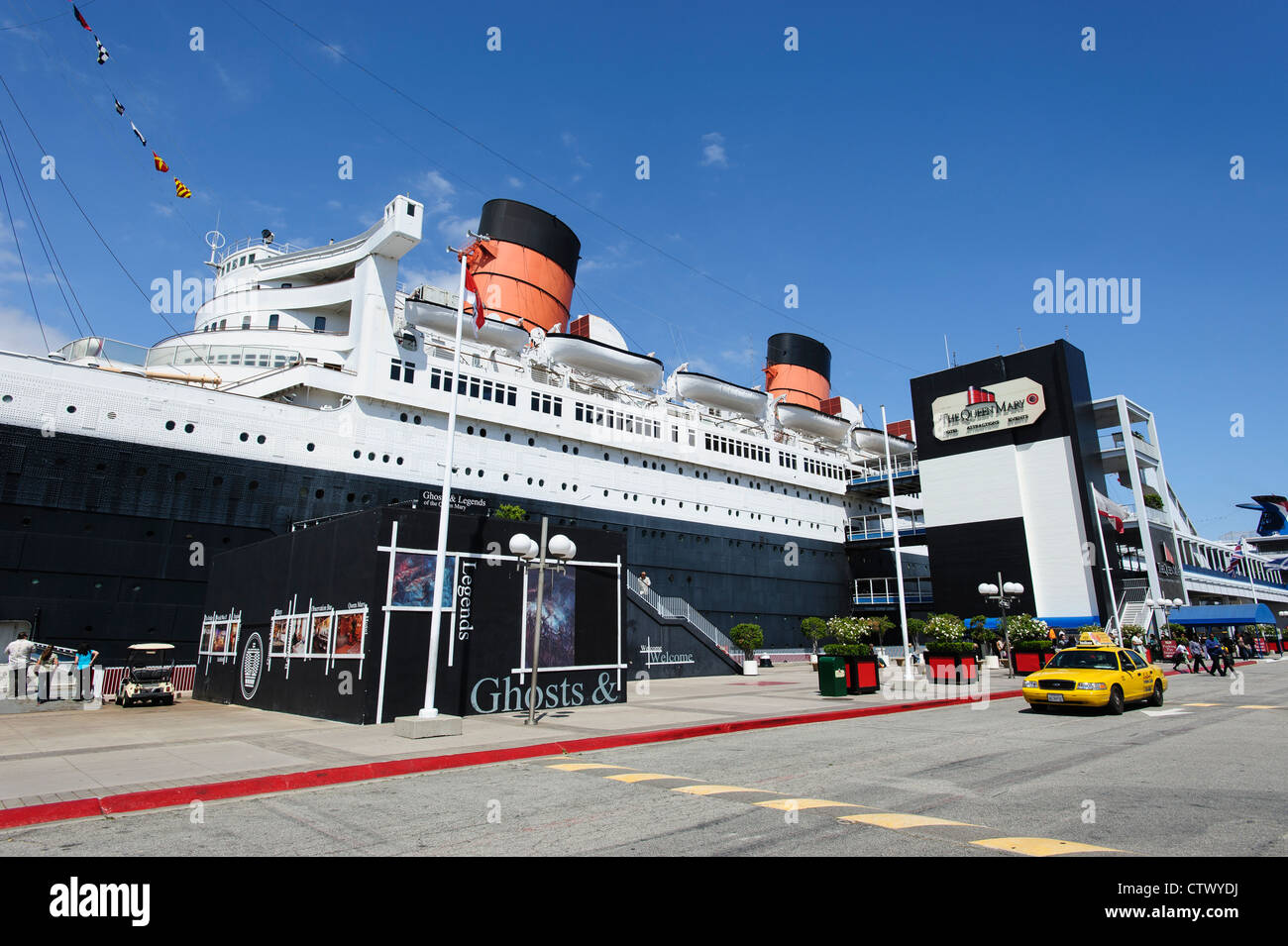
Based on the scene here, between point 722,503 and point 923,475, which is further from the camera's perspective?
point 923,475

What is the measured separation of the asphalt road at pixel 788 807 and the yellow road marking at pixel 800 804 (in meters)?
0.03

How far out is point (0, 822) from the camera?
6.20 m

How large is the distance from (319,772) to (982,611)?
38811 mm

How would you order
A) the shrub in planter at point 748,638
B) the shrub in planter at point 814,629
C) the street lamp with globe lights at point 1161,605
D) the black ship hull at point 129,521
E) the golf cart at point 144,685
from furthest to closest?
the shrub in planter at point 814,629 < the street lamp with globe lights at point 1161,605 < the shrub in planter at point 748,638 < the black ship hull at point 129,521 < the golf cart at point 144,685

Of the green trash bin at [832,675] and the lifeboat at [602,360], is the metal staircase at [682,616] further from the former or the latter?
the lifeboat at [602,360]

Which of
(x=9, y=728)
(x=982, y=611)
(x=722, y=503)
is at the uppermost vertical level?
(x=722, y=503)

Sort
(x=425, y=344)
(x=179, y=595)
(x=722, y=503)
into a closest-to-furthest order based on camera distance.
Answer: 1. (x=179, y=595)
2. (x=425, y=344)
3. (x=722, y=503)

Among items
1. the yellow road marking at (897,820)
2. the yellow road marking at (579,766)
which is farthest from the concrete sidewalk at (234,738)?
the yellow road marking at (897,820)

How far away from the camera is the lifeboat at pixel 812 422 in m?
45.5

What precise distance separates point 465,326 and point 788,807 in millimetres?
25361

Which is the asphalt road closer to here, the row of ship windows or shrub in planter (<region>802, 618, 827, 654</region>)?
the row of ship windows
